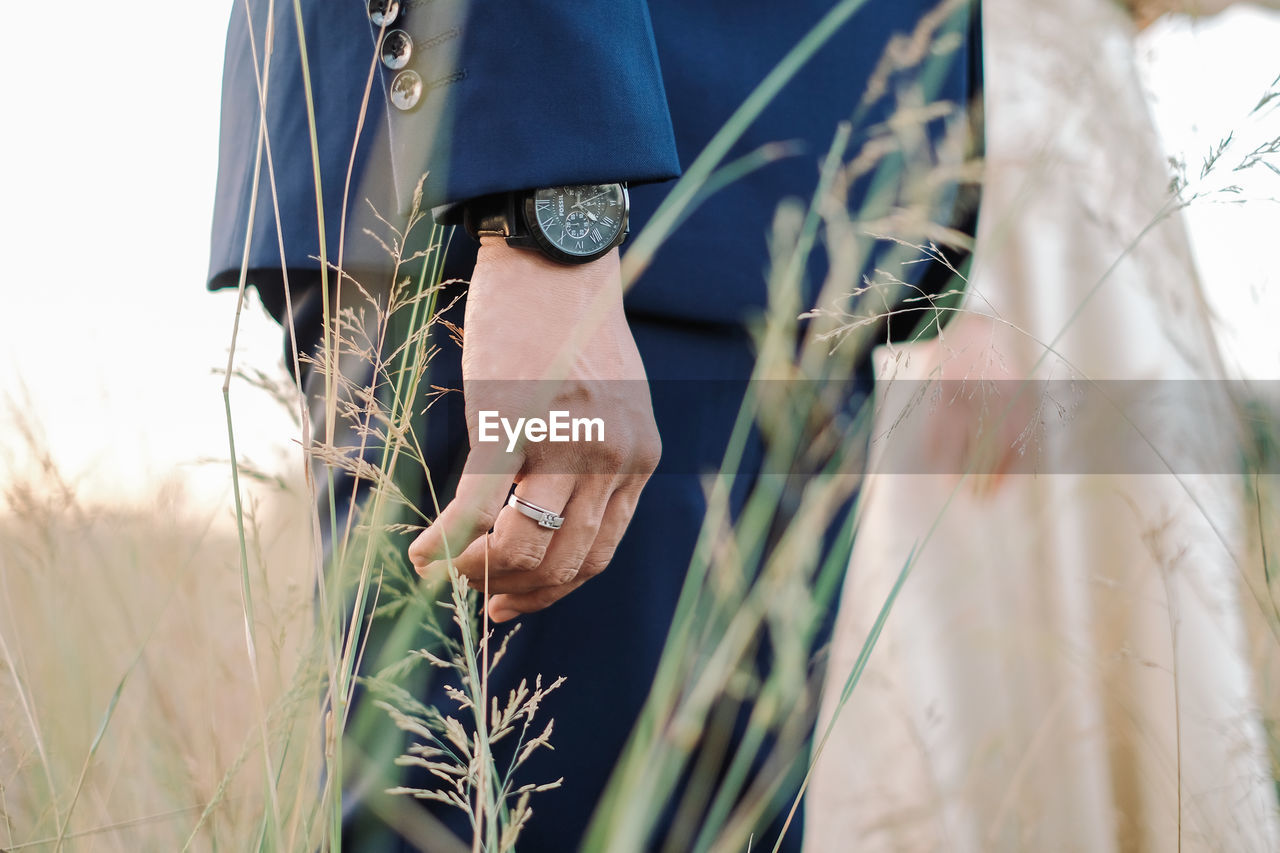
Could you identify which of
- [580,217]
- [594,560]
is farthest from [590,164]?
[594,560]

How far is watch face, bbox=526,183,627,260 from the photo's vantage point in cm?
56

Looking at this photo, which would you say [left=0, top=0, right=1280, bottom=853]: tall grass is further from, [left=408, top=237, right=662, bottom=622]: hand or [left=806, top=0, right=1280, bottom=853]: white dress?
[left=806, top=0, right=1280, bottom=853]: white dress

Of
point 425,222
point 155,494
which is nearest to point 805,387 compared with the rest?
point 425,222

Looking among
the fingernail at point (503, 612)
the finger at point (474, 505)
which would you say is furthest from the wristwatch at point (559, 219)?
the fingernail at point (503, 612)

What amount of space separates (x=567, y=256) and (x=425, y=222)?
6.4 inches

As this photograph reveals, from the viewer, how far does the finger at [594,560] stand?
60 centimetres

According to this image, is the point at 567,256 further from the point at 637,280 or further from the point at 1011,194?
the point at 1011,194

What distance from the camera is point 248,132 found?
0.72 metres

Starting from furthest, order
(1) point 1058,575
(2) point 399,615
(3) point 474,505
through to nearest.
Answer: (1) point 1058,575, (2) point 399,615, (3) point 474,505

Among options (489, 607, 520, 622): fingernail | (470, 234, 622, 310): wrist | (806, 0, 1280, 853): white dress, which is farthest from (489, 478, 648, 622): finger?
(806, 0, 1280, 853): white dress

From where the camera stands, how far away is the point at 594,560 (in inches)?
23.8

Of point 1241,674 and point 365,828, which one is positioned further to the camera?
point 1241,674

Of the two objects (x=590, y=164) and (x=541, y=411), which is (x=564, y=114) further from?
(x=541, y=411)

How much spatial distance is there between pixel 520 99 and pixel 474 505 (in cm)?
27
